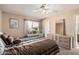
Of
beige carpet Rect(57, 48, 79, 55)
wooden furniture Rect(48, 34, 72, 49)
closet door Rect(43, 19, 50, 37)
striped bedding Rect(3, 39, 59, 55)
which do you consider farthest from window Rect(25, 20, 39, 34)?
beige carpet Rect(57, 48, 79, 55)

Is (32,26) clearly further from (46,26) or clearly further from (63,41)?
(63,41)

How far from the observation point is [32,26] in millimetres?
2217

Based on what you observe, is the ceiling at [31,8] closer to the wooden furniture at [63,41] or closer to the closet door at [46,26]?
the closet door at [46,26]

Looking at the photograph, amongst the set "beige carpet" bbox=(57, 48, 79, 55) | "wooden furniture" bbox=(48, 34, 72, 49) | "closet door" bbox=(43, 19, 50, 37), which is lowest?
"beige carpet" bbox=(57, 48, 79, 55)

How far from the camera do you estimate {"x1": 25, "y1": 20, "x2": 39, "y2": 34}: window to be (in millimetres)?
2201

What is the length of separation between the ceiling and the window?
0.46ft

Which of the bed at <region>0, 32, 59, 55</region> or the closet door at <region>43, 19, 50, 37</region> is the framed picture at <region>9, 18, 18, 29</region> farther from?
the closet door at <region>43, 19, 50, 37</region>

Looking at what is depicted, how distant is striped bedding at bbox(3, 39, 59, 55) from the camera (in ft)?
6.80

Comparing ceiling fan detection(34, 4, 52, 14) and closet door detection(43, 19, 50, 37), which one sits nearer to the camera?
ceiling fan detection(34, 4, 52, 14)

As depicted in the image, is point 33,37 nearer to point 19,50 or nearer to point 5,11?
point 19,50

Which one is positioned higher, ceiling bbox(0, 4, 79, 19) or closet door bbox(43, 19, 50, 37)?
ceiling bbox(0, 4, 79, 19)

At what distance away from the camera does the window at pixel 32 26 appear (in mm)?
2201

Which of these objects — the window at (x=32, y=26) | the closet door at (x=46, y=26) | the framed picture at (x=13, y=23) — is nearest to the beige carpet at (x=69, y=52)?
the closet door at (x=46, y=26)
